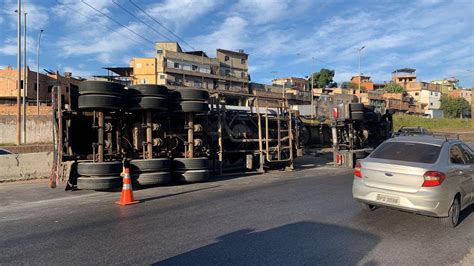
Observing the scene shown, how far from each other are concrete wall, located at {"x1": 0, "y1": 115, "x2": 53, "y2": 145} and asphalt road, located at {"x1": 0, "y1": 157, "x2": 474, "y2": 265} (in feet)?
109

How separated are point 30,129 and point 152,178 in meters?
34.6

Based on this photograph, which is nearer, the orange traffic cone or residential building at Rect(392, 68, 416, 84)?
the orange traffic cone

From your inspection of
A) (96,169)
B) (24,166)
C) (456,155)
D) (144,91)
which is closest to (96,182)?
(96,169)

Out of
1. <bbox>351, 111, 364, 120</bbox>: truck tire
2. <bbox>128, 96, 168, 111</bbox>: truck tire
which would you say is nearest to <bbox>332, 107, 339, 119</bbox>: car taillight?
<bbox>351, 111, 364, 120</bbox>: truck tire

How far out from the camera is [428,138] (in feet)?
23.0

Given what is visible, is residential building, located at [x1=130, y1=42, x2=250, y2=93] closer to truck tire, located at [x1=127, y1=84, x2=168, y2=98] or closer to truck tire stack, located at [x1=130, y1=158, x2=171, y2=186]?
truck tire, located at [x1=127, y1=84, x2=168, y2=98]

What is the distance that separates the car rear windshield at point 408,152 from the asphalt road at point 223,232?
3.52 ft

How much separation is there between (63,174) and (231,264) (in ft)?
22.5

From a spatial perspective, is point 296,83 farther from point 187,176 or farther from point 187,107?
point 187,176

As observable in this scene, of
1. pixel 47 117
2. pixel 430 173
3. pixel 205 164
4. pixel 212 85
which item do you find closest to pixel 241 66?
pixel 212 85

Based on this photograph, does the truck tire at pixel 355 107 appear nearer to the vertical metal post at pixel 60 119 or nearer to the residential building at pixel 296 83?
the vertical metal post at pixel 60 119

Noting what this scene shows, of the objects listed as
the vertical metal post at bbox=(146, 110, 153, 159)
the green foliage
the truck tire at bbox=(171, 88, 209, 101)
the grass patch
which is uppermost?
the green foliage

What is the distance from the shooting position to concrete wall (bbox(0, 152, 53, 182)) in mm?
12289

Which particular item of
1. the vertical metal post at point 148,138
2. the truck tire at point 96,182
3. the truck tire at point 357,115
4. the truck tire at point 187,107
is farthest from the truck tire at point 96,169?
the truck tire at point 357,115
